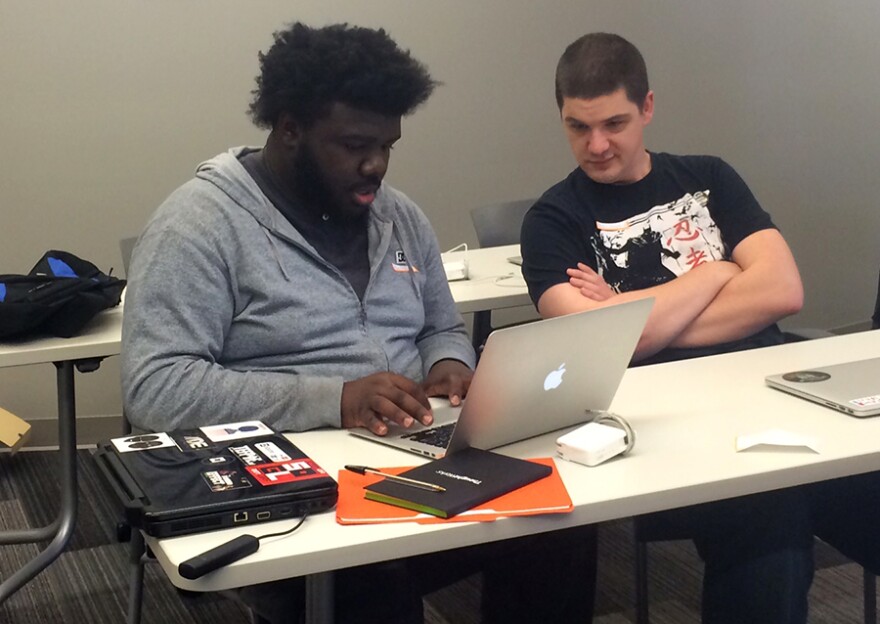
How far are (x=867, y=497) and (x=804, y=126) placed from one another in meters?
3.35

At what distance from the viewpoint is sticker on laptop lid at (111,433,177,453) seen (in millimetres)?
1334

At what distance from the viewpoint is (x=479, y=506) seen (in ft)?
4.00

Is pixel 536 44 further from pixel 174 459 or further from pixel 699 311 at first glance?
pixel 174 459

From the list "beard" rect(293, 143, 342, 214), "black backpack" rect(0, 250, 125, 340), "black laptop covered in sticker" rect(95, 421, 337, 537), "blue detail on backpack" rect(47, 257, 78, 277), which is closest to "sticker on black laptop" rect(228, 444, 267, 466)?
"black laptop covered in sticker" rect(95, 421, 337, 537)

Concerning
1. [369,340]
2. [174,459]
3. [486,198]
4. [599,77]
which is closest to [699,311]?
[599,77]

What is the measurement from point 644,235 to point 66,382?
4.22 feet

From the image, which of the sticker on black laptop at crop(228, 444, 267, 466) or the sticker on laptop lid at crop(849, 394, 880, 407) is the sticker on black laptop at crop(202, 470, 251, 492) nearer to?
the sticker on black laptop at crop(228, 444, 267, 466)

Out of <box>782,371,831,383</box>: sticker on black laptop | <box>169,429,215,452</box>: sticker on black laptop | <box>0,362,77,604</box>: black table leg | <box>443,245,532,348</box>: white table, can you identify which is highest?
<box>443,245,532,348</box>: white table

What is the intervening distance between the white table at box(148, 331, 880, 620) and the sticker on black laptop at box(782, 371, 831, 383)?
0.04 m

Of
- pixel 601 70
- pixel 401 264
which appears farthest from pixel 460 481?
pixel 601 70

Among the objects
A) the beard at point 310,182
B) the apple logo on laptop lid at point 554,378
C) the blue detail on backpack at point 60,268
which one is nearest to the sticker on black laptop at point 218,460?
the apple logo on laptop lid at point 554,378

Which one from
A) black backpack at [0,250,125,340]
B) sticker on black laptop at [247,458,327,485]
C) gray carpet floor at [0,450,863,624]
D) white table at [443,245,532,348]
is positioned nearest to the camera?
sticker on black laptop at [247,458,327,485]

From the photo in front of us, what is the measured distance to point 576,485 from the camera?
1306 mm

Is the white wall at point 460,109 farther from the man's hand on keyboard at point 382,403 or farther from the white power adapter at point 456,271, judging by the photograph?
the man's hand on keyboard at point 382,403
